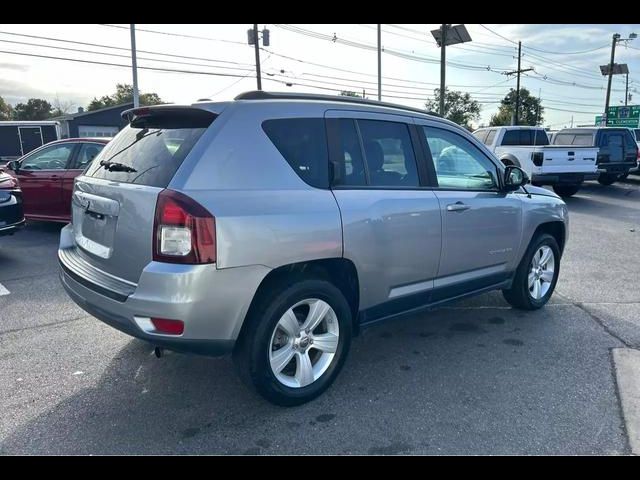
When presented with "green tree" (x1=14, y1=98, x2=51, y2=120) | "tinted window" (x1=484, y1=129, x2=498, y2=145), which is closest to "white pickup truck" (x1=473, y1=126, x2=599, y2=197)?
"tinted window" (x1=484, y1=129, x2=498, y2=145)

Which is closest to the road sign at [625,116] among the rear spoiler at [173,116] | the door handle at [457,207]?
the door handle at [457,207]

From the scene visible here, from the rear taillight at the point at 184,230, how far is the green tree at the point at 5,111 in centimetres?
7364

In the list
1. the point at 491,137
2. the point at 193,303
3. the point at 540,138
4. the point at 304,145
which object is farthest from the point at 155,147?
the point at 540,138

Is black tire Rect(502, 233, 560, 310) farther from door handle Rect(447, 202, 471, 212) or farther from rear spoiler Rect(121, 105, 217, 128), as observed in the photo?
rear spoiler Rect(121, 105, 217, 128)

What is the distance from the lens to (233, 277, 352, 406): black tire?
2.92 metres

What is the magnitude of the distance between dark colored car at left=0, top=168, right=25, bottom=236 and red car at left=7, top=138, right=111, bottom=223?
135 cm

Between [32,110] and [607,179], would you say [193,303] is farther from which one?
[32,110]

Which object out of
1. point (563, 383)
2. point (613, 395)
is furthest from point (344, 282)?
point (613, 395)

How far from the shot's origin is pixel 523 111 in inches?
2938

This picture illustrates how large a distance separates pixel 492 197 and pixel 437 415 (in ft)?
6.76

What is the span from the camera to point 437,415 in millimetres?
3100

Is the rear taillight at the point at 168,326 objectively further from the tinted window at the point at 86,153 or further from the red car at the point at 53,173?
the tinted window at the point at 86,153

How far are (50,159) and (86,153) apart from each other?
70cm
